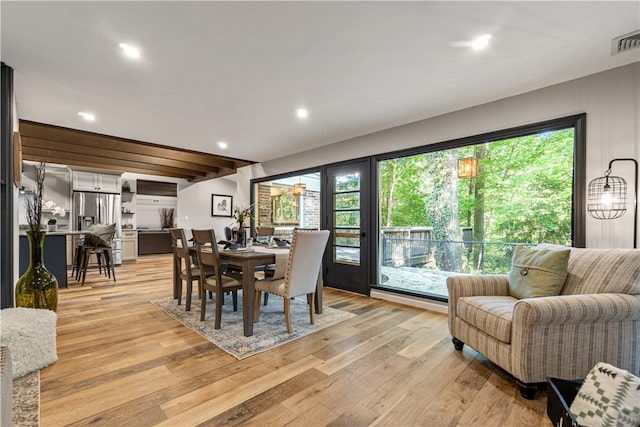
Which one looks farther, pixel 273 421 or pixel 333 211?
pixel 333 211

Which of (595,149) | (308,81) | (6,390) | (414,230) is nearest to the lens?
(6,390)

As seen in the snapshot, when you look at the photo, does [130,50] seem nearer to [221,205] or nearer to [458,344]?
[458,344]

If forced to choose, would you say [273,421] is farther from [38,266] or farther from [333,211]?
[333,211]

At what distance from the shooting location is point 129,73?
2.52 metres

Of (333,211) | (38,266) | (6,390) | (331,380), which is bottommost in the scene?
(331,380)

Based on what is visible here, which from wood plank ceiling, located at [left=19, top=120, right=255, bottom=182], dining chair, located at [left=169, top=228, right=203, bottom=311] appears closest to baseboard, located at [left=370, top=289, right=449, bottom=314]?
dining chair, located at [left=169, top=228, right=203, bottom=311]

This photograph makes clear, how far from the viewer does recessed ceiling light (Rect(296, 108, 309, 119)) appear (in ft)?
11.2

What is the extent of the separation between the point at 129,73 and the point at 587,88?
3.96m

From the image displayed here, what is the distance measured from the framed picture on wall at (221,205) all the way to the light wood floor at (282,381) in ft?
23.2

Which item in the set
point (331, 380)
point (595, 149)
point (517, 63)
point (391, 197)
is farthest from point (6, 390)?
point (391, 197)

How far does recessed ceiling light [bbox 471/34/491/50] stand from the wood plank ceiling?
4.84m

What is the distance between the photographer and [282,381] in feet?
6.43

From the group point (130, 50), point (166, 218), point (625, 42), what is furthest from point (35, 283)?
point (166, 218)

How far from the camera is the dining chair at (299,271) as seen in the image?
→ 2.75 m
